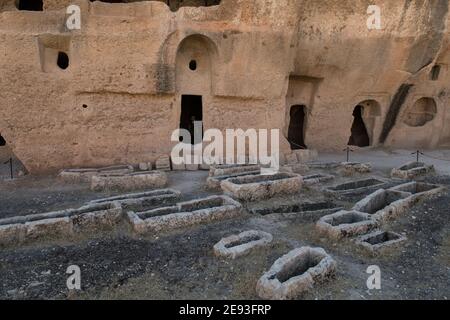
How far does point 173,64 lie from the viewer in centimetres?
978

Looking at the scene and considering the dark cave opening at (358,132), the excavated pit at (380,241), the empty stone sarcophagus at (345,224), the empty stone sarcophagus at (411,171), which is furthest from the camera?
the dark cave opening at (358,132)

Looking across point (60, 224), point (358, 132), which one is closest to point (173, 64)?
point (60, 224)

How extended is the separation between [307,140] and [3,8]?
10.0 m

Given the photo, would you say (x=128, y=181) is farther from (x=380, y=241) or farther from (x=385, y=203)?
(x=385, y=203)

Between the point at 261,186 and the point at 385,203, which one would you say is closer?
the point at 261,186

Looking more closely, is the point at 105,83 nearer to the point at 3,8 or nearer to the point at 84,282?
the point at 3,8

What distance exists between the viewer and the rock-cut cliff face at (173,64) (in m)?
9.14

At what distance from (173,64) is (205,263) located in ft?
20.2

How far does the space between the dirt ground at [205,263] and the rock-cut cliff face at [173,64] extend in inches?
119

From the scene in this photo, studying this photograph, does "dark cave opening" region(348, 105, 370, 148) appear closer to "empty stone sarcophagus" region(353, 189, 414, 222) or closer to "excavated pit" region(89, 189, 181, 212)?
"empty stone sarcophagus" region(353, 189, 414, 222)

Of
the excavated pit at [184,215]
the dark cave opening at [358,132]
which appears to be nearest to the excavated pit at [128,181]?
the excavated pit at [184,215]

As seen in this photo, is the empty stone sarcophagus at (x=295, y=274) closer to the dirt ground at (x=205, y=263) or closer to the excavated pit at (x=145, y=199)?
the dirt ground at (x=205, y=263)

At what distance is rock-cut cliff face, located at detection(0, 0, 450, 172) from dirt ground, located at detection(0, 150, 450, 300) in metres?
3.03

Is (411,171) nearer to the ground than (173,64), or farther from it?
nearer to the ground
